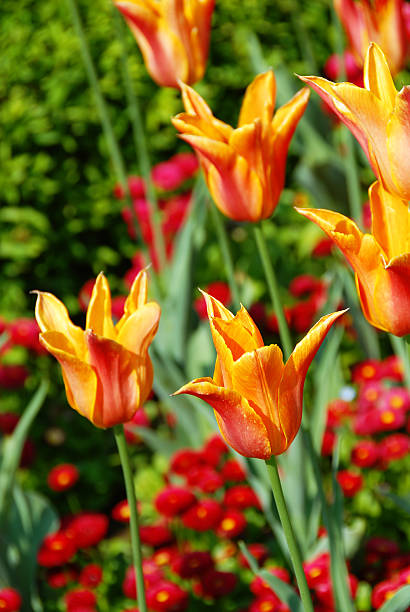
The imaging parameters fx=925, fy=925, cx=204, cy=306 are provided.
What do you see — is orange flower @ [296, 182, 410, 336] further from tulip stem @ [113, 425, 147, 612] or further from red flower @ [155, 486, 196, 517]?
red flower @ [155, 486, 196, 517]

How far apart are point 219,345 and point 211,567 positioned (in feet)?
2.91

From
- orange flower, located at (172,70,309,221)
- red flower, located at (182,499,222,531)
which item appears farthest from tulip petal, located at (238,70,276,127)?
red flower, located at (182,499,222,531)

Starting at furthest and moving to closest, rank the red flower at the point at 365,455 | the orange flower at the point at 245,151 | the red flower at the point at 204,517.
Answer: the red flower at the point at 365,455 < the red flower at the point at 204,517 < the orange flower at the point at 245,151

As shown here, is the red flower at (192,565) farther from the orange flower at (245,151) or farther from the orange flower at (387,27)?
the orange flower at (387,27)

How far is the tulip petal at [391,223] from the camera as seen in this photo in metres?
1.02

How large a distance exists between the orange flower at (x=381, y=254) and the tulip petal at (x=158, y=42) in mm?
691

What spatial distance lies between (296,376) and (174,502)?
95 cm

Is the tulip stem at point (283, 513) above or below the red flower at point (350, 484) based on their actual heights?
above

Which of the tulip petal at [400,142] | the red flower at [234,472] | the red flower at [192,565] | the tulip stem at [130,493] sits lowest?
the red flower at [234,472]

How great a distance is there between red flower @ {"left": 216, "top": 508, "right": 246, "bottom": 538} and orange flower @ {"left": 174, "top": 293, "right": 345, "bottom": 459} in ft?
2.87

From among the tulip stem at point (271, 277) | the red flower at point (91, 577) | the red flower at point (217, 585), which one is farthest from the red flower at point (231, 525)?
the tulip stem at point (271, 277)

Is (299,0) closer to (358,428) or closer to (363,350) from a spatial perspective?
(363,350)

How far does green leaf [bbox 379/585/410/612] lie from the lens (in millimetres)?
1105

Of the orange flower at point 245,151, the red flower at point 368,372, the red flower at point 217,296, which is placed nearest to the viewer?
the orange flower at point 245,151
